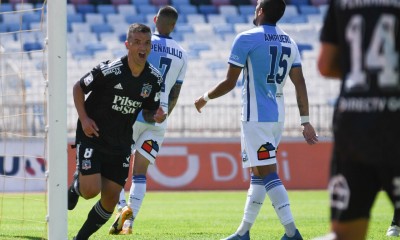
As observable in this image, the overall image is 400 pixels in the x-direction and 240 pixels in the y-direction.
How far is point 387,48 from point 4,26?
2367cm

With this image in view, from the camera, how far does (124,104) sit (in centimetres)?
807

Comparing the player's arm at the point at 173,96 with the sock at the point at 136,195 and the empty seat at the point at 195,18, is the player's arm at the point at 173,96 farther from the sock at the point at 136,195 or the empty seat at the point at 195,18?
the empty seat at the point at 195,18

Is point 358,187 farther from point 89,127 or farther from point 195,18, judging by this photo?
point 195,18

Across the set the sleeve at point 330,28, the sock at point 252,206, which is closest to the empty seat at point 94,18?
the sock at point 252,206

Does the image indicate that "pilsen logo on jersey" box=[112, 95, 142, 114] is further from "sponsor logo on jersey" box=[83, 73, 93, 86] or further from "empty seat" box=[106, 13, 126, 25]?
"empty seat" box=[106, 13, 126, 25]

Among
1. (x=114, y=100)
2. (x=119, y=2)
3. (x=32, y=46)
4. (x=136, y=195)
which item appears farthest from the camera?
(x=119, y=2)

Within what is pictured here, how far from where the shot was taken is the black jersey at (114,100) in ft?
26.3

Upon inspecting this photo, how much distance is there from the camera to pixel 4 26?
27.1 metres

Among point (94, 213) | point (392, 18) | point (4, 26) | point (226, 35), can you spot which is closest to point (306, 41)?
point (226, 35)

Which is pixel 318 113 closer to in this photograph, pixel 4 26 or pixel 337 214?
pixel 4 26

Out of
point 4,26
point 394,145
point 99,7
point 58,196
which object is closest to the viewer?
point 394,145

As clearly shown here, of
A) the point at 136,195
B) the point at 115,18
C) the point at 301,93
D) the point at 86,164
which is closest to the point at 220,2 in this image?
the point at 115,18

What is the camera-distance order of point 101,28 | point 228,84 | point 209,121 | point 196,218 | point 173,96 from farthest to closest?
point 101,28, point 209,121, point 196,218, point 173,96, point 228,84

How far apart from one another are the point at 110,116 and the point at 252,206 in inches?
65.1
